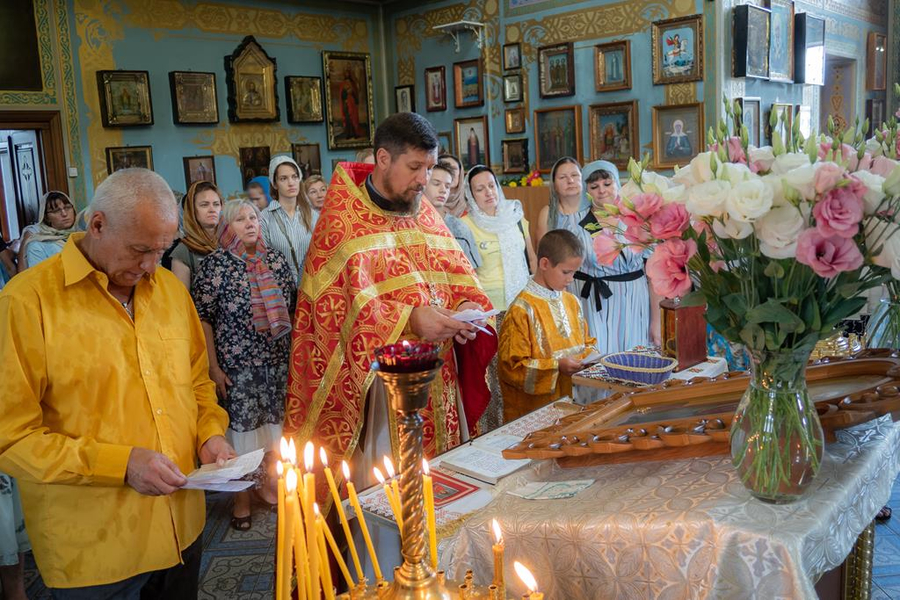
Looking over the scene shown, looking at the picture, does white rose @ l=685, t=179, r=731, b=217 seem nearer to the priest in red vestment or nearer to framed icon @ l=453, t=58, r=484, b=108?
the priest in red vestment

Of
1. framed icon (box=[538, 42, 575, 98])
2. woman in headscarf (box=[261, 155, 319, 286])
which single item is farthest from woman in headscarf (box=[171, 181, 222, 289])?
framed icon (box=[538, 42, 575, 98])

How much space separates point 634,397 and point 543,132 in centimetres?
795

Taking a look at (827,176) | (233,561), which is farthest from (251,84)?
(827,176)

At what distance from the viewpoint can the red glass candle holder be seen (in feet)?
3.20

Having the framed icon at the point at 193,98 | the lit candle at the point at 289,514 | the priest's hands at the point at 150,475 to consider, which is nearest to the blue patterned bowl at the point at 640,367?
the priest's hands at the point at 150,475

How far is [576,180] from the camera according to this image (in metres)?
5.50

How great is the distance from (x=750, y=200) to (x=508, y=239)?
4242 mm

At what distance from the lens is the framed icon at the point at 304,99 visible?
10.6 m

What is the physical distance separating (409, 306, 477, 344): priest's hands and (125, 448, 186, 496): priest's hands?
1.11 m

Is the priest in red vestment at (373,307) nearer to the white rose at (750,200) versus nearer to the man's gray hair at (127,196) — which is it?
the man's gray hair at (127,196)

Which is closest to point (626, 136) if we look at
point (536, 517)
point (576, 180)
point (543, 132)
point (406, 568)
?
point (543, 132)

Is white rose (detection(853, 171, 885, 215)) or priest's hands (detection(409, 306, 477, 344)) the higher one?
white rose (detection(853, 171, 885, 215))

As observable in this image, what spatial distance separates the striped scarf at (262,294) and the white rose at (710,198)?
10.1 feet

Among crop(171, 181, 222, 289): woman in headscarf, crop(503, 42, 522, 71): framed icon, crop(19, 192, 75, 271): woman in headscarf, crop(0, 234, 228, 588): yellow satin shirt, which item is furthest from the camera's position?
crop(503, 42, 522, 71): framed icon
